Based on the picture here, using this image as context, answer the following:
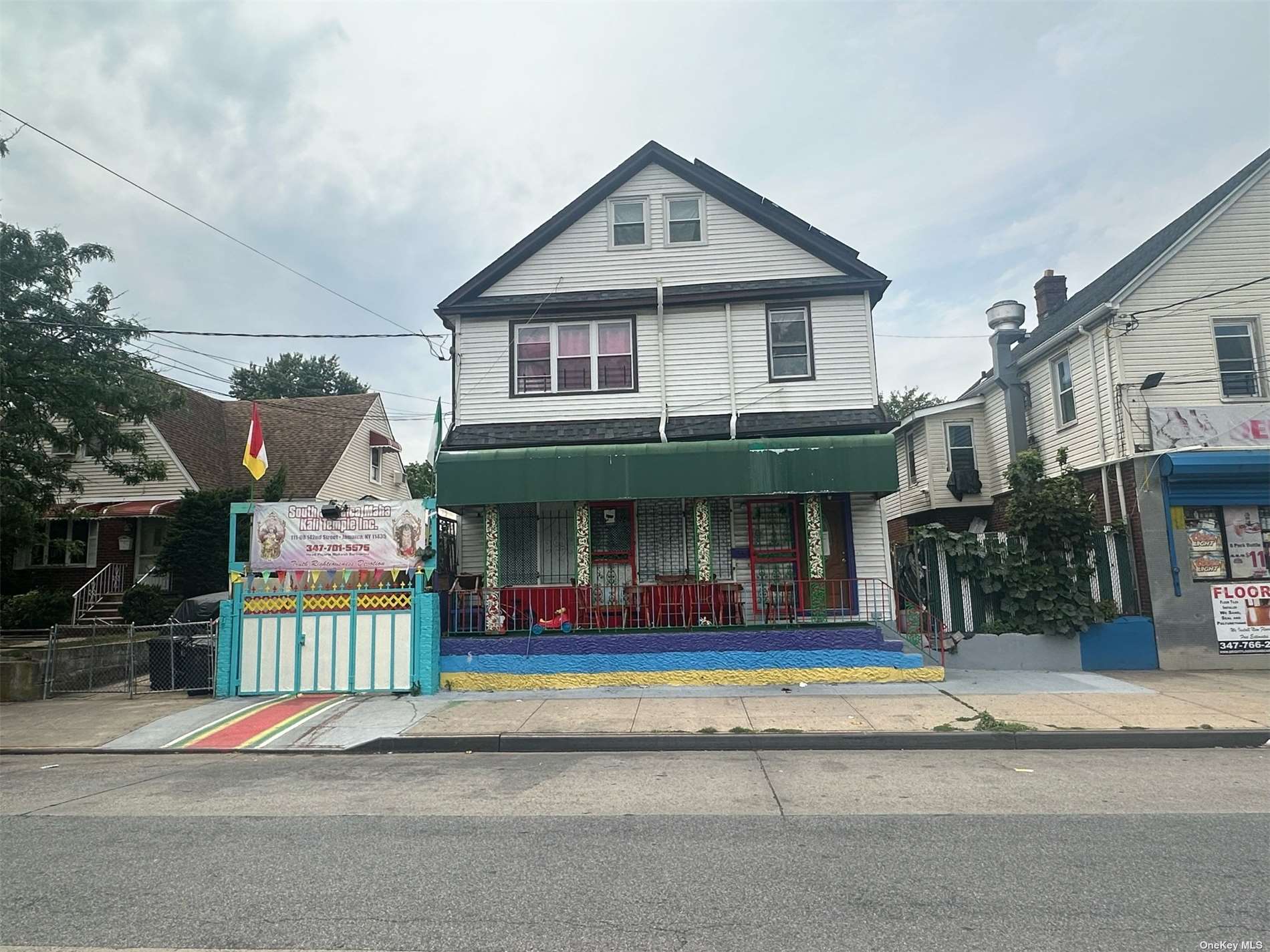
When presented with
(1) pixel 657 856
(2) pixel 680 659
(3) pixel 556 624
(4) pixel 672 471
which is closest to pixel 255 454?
(3) pixel 556 624

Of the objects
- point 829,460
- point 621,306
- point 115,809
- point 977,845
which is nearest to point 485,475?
point 621,306

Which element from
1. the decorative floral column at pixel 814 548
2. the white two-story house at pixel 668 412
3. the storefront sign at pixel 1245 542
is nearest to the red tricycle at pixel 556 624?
the white two-story house at pixel 668 412

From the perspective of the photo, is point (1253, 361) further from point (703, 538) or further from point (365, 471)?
point (365, 471)

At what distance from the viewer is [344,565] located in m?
11.2

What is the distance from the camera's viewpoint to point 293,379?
45.6m

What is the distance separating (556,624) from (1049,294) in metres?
16.4

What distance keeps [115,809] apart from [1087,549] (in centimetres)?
1308

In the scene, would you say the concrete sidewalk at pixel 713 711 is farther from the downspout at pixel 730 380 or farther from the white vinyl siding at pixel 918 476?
the white vinyl siding at pixel 918 476

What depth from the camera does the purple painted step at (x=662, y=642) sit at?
11320 mm

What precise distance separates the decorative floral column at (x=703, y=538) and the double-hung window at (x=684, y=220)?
537 centimetres

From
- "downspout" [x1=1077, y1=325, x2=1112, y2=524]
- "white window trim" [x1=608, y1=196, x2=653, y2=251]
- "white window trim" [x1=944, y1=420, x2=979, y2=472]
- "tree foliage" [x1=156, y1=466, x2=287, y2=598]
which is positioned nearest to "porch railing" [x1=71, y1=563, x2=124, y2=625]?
"tree foliage" [x1=156, y1=466, x2=287, y2=598]

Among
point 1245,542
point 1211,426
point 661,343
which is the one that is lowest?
point 1245,542

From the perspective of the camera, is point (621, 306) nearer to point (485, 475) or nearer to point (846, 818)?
point (485, 475)

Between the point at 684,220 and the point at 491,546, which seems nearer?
the point at 491,546
